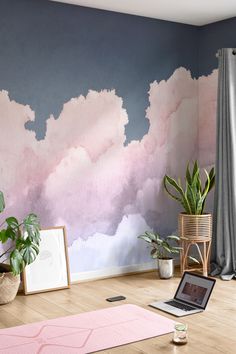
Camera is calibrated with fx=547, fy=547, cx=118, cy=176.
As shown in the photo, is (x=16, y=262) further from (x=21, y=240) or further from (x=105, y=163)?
(x=105, y=163)

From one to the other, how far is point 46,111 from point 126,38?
1107mm

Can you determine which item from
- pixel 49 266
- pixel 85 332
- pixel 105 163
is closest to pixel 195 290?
pixel 85 332

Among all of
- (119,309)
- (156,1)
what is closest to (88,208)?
(119,309)

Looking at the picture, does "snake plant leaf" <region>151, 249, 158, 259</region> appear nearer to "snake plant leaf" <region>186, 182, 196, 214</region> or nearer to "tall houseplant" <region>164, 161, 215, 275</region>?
"tall houseplant" <region>164, 161, 215, 275</region>

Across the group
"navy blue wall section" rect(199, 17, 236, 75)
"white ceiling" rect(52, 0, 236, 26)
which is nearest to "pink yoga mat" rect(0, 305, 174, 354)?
"white ceiling" rect(52, 0, 236, 26)

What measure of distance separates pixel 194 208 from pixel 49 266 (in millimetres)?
1464

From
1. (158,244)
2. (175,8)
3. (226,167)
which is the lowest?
(158,244)

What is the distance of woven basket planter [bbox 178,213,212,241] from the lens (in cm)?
505

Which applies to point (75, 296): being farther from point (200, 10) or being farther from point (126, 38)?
point (200, 10)

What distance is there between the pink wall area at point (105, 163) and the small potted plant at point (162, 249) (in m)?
0.20

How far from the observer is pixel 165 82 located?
5418 millimetres

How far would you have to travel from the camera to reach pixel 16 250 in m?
4.16

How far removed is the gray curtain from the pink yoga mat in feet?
4.80

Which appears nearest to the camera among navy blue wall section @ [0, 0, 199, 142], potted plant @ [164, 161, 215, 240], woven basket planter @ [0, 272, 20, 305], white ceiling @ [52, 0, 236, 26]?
woven basket planter @ [0, 272, 20, 305]
